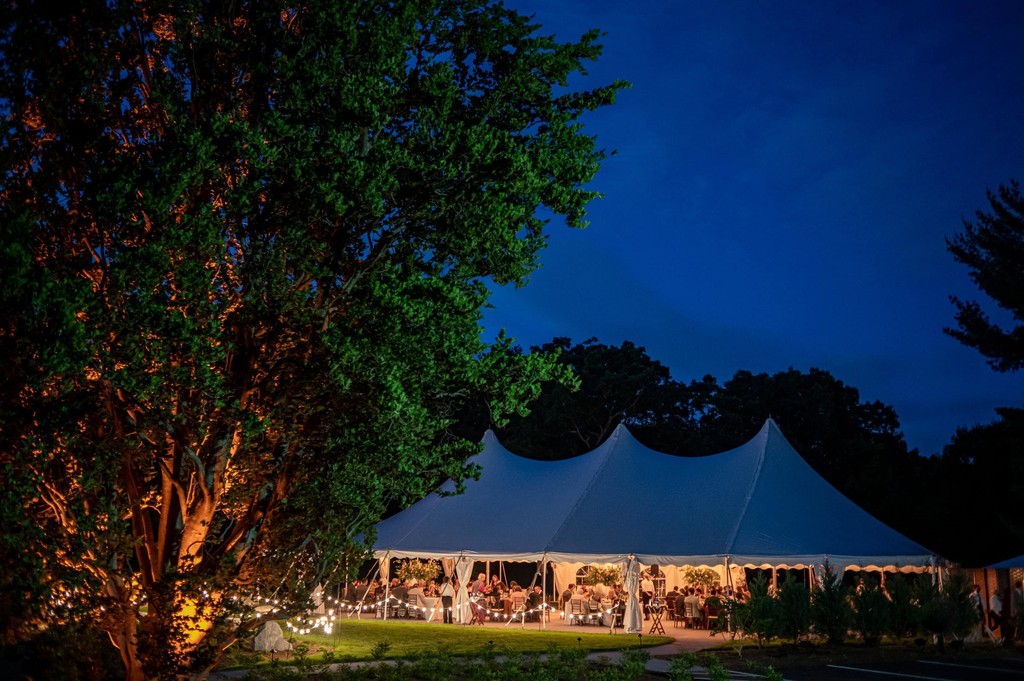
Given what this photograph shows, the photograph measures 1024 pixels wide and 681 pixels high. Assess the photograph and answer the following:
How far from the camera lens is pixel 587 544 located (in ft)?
68.2

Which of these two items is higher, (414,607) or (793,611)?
(793,611)

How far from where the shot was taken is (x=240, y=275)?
8500 mm

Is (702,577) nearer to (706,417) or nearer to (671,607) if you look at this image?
(671,607)

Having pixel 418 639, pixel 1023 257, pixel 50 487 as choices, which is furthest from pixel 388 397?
pixel 1023 257

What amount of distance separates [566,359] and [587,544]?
2665cm

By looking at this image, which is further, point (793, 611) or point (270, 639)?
point (793, 611)

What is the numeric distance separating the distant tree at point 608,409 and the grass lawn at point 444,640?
21243mm

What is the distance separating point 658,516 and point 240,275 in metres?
14.8

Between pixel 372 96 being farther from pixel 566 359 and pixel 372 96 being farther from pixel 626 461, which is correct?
pixel 566 359

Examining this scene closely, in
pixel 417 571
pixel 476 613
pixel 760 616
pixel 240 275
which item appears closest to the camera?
pixel 240 275

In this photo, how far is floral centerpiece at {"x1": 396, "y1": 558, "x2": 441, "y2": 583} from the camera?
83.9 feet

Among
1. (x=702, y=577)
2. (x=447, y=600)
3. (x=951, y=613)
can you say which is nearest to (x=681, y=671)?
(x=951, y=613)

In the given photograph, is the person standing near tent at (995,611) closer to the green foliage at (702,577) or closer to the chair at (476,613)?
the green foliage at (702,577)

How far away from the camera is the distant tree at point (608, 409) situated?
42.8 m
